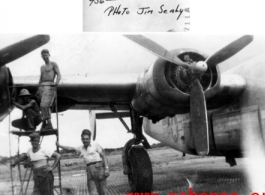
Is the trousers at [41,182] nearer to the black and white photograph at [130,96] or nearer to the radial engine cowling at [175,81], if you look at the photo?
the black and white photograph at [130,96]

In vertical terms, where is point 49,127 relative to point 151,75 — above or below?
below

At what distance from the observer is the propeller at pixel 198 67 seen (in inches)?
220

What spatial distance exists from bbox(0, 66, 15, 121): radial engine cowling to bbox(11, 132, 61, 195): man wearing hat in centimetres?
80

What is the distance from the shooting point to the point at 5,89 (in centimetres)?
501

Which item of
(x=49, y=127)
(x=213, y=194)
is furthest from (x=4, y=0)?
(x=213, y=194)

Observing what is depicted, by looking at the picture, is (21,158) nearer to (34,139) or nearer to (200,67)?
(34,139)

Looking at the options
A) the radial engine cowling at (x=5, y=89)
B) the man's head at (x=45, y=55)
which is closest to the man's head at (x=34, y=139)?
the radial engine cowling at (x=5, y=89)

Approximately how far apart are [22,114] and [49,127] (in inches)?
21.0

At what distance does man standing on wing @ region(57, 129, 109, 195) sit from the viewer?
489 centimetres

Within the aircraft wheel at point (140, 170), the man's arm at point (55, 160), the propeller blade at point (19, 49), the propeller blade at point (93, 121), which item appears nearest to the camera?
the propeller blade at point (19, 49)

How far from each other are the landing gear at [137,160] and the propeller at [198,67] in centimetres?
178

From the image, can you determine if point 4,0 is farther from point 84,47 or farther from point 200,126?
point 200,126

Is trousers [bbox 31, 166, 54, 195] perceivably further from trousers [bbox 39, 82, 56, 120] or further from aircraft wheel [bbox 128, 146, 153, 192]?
aircraft wheel [bbox 128, 146, 153, 192]

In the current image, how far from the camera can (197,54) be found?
5820 mm
